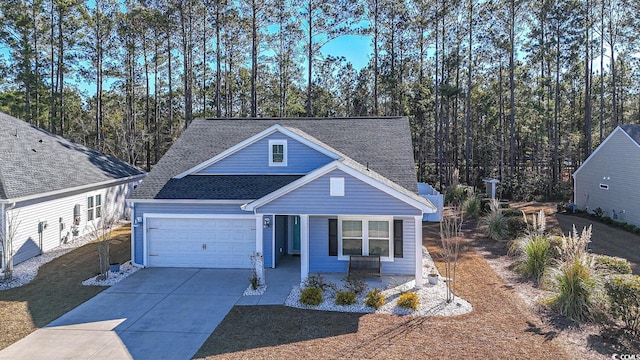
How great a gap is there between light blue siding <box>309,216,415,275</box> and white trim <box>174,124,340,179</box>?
3043 millimetres

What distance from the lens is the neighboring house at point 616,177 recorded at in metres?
18.2

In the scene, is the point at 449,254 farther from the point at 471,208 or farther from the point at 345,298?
the point at 471,208

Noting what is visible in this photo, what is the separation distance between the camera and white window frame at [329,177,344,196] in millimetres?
10555

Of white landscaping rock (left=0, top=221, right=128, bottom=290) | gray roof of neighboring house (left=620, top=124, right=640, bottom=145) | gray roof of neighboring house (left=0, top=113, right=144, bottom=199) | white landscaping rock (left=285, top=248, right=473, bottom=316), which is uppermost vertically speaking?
gray roof of neighboring house (left=620, top=124, right=640, bottom=145)

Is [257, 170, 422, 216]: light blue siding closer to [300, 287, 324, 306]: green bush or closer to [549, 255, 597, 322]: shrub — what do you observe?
[300, 287, 324, 306]: green bush

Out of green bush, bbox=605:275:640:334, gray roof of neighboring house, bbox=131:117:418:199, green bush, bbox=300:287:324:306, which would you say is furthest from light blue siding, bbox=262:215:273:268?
green bush, bbox=605:275:640:334

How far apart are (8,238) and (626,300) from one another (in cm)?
1684

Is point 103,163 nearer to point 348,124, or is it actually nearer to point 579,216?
point 348,124

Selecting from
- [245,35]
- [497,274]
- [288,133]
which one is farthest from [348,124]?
[245,35]

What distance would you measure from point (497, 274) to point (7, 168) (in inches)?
691

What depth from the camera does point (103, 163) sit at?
68.1 feet

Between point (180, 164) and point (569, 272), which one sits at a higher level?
point (180, 164)

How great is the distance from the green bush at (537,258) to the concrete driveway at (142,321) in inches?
315

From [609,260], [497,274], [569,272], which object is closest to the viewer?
[569,272]
